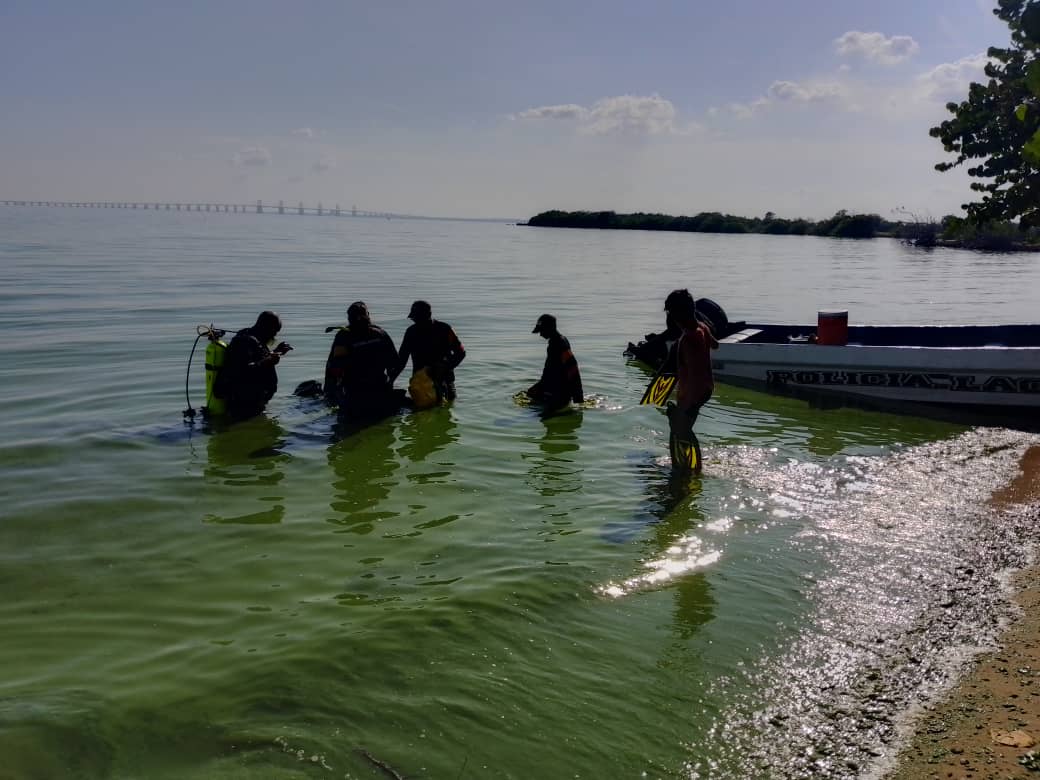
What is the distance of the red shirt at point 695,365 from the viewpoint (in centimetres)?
831

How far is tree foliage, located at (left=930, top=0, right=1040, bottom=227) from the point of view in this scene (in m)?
11.5

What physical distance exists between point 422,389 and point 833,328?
6.89 meters

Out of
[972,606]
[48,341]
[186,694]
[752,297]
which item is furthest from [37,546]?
[752,297]

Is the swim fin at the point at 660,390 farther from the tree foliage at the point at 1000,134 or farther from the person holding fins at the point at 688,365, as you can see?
the tree foliage at the point at 1000,134

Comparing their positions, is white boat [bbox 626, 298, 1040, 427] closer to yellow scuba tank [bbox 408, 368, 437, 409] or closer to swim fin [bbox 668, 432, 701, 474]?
yellow scuba tank [bbox 408, 368, 437, 409]

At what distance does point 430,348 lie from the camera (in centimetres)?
1139

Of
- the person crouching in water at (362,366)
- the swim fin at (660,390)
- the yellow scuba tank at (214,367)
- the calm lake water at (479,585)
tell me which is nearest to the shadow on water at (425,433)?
the calm lake water at (479,585)

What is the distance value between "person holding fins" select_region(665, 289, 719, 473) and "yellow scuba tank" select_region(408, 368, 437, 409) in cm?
399

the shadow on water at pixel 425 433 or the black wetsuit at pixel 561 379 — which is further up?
the black wetsuit at pixel 561 379

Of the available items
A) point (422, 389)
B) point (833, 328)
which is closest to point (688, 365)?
point (422, 389)

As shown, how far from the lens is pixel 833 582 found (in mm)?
6043

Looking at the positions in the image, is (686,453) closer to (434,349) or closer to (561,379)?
(561,379)

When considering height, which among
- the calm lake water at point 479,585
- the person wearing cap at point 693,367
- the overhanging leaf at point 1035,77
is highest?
the overhanging leaf at point 1035,77

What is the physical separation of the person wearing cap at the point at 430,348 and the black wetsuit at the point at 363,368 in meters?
0.26
